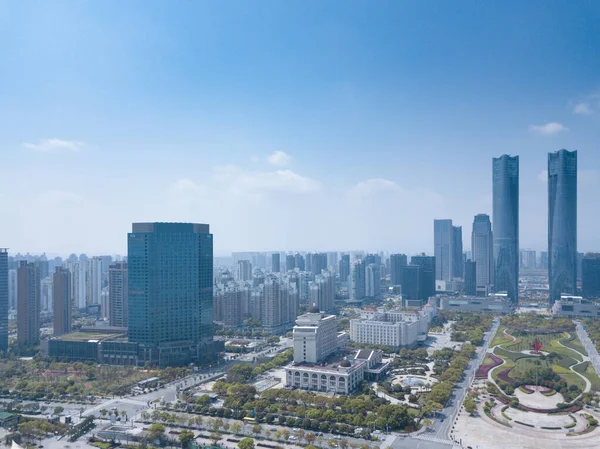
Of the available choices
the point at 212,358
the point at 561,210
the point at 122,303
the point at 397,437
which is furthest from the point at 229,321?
the point at 561,210

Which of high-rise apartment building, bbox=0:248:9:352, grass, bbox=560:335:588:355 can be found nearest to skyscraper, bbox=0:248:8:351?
high-rise apartment building, bbox=0:248:9:352

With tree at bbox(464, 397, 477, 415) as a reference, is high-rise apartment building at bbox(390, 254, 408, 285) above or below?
above

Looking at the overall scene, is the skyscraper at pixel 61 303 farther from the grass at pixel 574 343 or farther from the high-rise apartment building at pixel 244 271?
the high-rise apartment building at pixel 244 271

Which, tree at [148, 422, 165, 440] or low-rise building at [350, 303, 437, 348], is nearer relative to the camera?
tree at [148, 422, 165, 440]

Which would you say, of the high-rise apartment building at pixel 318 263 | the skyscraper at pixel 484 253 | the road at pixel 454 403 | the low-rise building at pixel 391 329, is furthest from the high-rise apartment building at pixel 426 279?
the high-rise apartment building at pixel 318 263

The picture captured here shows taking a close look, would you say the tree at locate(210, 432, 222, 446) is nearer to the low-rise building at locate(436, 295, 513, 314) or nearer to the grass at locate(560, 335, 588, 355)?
the grass at locate(560, 335, 588, 355)

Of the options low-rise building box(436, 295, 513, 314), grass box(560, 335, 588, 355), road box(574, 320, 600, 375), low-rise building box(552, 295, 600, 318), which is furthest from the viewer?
low-rise building box(436, 295, 513, 314)
